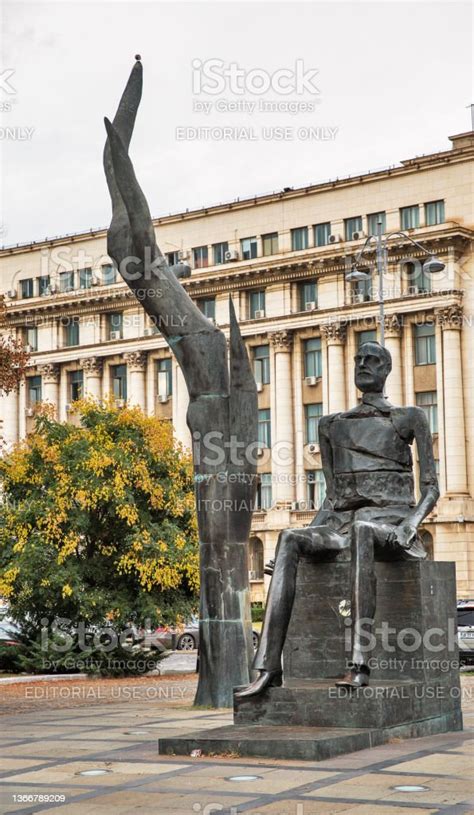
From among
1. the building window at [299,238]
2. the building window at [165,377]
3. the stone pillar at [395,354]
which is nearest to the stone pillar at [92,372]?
the building window at [165,377]

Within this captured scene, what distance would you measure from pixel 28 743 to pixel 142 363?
5467 centimetres

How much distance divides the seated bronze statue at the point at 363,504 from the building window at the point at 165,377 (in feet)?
175

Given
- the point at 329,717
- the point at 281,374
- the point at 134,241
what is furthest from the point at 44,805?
the point at 281,374

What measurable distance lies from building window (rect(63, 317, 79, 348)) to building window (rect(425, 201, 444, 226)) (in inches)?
864

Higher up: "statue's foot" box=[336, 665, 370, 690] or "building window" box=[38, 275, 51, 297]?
"building window" box=[38, 275, 51, 297]

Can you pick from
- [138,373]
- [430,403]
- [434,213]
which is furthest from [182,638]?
[138,373]

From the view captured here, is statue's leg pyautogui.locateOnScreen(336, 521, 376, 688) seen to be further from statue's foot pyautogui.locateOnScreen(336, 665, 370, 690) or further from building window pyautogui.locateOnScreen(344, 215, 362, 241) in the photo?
building window pyautogui.locateOnScreen(344, 215, 362, 241)

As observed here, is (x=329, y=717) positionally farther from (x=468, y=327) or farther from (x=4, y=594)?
(x=468, y=327)

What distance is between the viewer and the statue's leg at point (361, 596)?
10.2 meters

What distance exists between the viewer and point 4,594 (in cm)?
2541

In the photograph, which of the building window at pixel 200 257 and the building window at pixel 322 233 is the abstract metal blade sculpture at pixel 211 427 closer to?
the building window at pixel 322 233

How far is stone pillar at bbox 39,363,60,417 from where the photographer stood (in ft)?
230

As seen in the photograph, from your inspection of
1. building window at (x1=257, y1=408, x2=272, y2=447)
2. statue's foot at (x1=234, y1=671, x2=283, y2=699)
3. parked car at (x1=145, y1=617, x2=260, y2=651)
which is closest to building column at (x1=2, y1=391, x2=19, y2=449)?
building window at (x1=257, y1=408, x2=272, y2=447)

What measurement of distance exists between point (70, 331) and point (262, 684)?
60.4 metres
